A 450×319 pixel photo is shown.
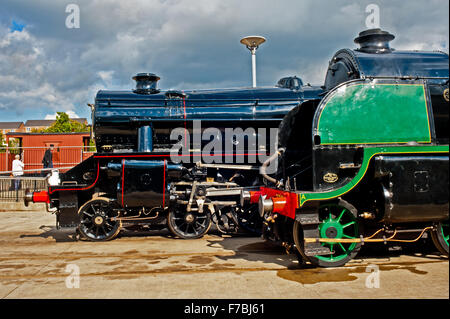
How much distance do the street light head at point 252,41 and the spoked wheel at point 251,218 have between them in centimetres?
474

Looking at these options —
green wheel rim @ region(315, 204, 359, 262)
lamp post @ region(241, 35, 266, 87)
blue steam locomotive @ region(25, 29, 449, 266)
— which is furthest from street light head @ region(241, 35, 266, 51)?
green wheel rim @ region(315, 204, 359, 262)

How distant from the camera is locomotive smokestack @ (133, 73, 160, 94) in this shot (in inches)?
299

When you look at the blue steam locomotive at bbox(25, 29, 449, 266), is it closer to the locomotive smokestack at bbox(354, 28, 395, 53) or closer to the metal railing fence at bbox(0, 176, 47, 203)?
the locomotive smokestack at bbox(354, 28, 395, 53)

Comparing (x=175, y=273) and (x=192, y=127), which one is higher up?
(x=192, y=127)

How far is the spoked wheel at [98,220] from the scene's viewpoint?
6.98 meters

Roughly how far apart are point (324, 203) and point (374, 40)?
3.02 meters

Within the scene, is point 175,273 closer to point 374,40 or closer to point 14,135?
point 374,40

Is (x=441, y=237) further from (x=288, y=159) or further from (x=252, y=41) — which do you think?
(x=252, y=41)

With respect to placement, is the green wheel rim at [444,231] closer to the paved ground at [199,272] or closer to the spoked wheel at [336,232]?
the paved ground at [199,272]

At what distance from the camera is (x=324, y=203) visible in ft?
16.3

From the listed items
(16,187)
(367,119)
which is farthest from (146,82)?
(16,187)

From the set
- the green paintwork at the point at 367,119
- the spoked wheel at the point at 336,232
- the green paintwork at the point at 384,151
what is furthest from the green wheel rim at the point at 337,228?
the green paintwork at the point at 367,119

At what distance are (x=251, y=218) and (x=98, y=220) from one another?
9.54 ft
